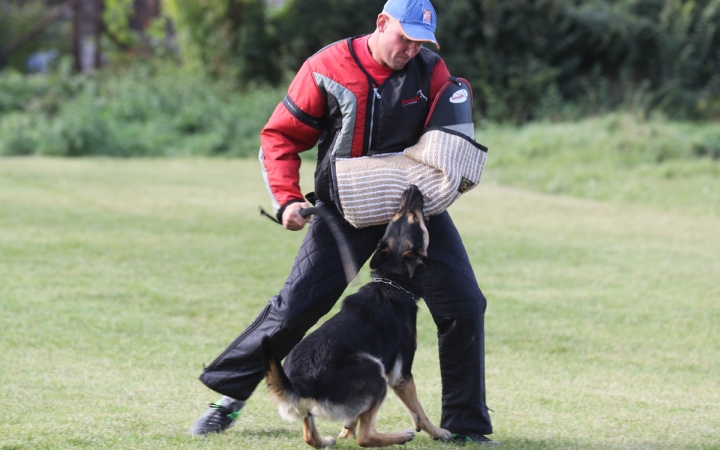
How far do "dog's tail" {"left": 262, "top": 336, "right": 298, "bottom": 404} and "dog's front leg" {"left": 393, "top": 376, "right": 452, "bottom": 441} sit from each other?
2.01ft

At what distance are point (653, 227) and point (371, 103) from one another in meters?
8.25

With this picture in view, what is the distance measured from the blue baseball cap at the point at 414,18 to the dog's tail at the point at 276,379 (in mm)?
1472

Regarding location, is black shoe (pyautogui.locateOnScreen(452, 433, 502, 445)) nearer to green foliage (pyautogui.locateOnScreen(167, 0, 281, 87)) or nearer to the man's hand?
the man's hand

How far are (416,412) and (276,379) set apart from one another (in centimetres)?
86

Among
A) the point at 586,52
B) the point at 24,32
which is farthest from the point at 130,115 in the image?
the point at 586,52

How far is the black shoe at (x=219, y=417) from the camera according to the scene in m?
4.03

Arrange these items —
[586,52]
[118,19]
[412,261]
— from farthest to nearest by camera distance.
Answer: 1. [118,19]
2. [586,52]
3. [412,261]

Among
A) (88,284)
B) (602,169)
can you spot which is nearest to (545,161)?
(602,169)

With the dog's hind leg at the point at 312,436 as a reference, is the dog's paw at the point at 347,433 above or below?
below

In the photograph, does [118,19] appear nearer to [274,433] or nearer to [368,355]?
[274,433]

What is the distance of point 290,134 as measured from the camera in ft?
12.7

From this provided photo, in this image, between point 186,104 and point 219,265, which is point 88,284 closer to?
point 219,265

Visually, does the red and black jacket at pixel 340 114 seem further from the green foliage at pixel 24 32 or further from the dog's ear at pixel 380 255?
the green foliage at pixel 24 32

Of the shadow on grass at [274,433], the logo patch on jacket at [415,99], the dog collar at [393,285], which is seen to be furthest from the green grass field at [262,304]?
the logo patch on jacket at [415,99]
